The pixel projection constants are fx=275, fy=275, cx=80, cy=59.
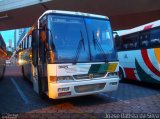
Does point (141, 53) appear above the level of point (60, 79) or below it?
above

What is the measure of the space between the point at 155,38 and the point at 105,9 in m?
10.00

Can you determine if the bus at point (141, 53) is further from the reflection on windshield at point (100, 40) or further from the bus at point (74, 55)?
the bus at point (74, 55)

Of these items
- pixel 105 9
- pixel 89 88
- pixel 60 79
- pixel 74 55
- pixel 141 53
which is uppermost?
pixel 105 9

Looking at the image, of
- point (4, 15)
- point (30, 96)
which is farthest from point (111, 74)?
point (4, 15)

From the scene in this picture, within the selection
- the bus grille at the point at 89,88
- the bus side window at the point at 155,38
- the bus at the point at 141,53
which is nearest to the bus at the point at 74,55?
the bus grille at the point at 89,88

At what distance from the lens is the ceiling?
64.9 feet

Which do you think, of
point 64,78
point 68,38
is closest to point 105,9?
point 68,38

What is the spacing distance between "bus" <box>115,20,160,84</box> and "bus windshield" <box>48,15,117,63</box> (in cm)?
168

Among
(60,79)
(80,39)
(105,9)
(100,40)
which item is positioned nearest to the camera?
(60,79)

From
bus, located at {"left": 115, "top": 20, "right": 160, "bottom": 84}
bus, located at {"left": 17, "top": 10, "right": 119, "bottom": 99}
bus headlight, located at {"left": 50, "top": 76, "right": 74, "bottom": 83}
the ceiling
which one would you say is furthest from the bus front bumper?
the ceiling

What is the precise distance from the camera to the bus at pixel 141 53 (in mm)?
11672

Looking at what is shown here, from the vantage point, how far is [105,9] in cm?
2119

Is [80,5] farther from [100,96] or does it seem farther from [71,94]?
[71,94]

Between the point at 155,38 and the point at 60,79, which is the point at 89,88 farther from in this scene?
the point at 155,38
